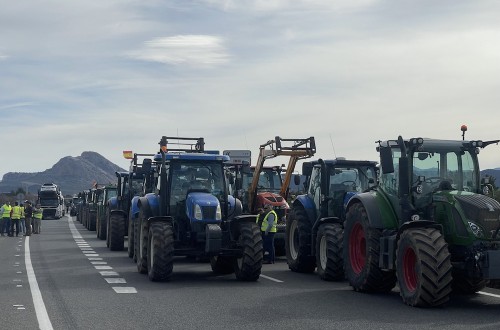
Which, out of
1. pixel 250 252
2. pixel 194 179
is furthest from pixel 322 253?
pixel 194 179

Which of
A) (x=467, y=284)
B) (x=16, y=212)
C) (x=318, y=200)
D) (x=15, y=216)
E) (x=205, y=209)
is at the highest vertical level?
(x=318, y=200)

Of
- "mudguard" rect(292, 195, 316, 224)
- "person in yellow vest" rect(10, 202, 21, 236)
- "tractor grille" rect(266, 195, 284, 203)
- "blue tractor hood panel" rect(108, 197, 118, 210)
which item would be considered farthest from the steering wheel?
A: "person in yellow vest" rect(10, 202, 21, 236)

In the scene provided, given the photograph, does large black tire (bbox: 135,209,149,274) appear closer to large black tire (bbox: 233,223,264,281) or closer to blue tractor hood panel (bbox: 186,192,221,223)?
blue tractor hood panel (bbox: 186,192,221,223)

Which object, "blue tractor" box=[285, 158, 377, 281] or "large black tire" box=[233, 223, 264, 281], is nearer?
"large black tire" box=[233, 223, 264, 281]

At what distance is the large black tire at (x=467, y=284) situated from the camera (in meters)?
14.2

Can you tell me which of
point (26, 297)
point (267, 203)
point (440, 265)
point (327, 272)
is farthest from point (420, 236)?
point (267, 203)

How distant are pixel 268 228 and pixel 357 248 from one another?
5931 millimetres

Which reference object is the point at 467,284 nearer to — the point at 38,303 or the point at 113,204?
the point at 38,303

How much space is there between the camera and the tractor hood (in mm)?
12633

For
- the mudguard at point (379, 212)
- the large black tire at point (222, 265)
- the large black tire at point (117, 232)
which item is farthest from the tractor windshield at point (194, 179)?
the large black tire at point (117, 232)

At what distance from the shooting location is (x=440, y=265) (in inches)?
483

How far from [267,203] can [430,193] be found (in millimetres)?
11035

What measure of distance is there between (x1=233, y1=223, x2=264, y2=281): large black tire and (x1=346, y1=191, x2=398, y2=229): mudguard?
9.06 feet

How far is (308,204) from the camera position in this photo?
776 inches
